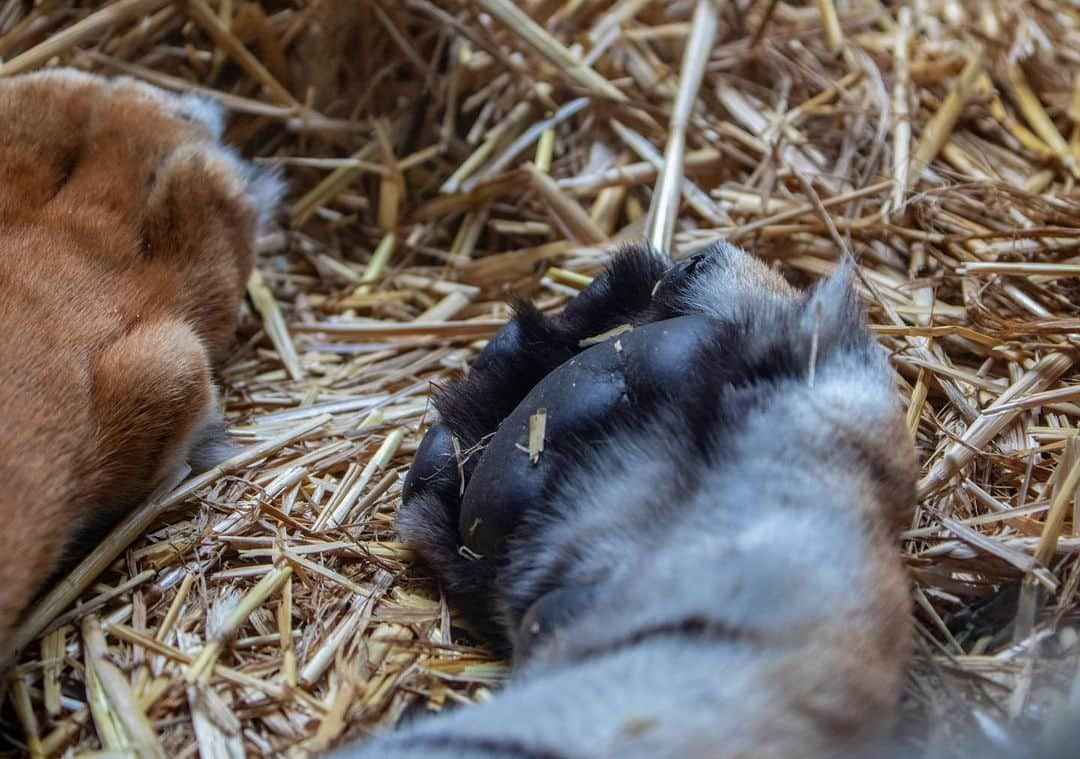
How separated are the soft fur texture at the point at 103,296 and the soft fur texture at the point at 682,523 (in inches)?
19.0

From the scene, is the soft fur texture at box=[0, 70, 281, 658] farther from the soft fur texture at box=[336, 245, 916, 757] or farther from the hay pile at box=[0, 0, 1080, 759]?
the soft fur texture at box=[336, 245, 916, 757]

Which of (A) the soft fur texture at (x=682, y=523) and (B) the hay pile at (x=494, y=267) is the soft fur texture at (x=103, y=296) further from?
(A) the soft fur texture at (x=682, y=523)

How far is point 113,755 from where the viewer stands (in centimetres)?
130

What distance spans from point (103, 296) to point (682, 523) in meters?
1.15

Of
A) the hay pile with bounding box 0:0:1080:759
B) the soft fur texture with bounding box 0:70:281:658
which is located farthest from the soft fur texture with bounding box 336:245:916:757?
the soft fur texture with bounding box 0:70:281:658

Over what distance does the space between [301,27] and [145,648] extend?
1.94 meters

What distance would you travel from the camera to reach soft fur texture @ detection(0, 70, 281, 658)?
5.07 ft

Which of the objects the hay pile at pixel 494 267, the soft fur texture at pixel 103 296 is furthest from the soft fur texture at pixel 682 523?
the soft fur texture at pixel 103 296

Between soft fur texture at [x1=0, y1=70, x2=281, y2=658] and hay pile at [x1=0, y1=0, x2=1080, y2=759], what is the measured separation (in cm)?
11

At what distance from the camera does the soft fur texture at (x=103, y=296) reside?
1.54 metres

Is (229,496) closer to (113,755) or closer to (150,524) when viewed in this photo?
(150,524)

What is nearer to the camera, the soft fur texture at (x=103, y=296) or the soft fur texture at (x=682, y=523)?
the soft fur texture at (x=682, y=523)

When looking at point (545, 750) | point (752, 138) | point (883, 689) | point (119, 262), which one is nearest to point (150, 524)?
point (119, 262)

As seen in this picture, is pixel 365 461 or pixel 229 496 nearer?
pixel 229 496
